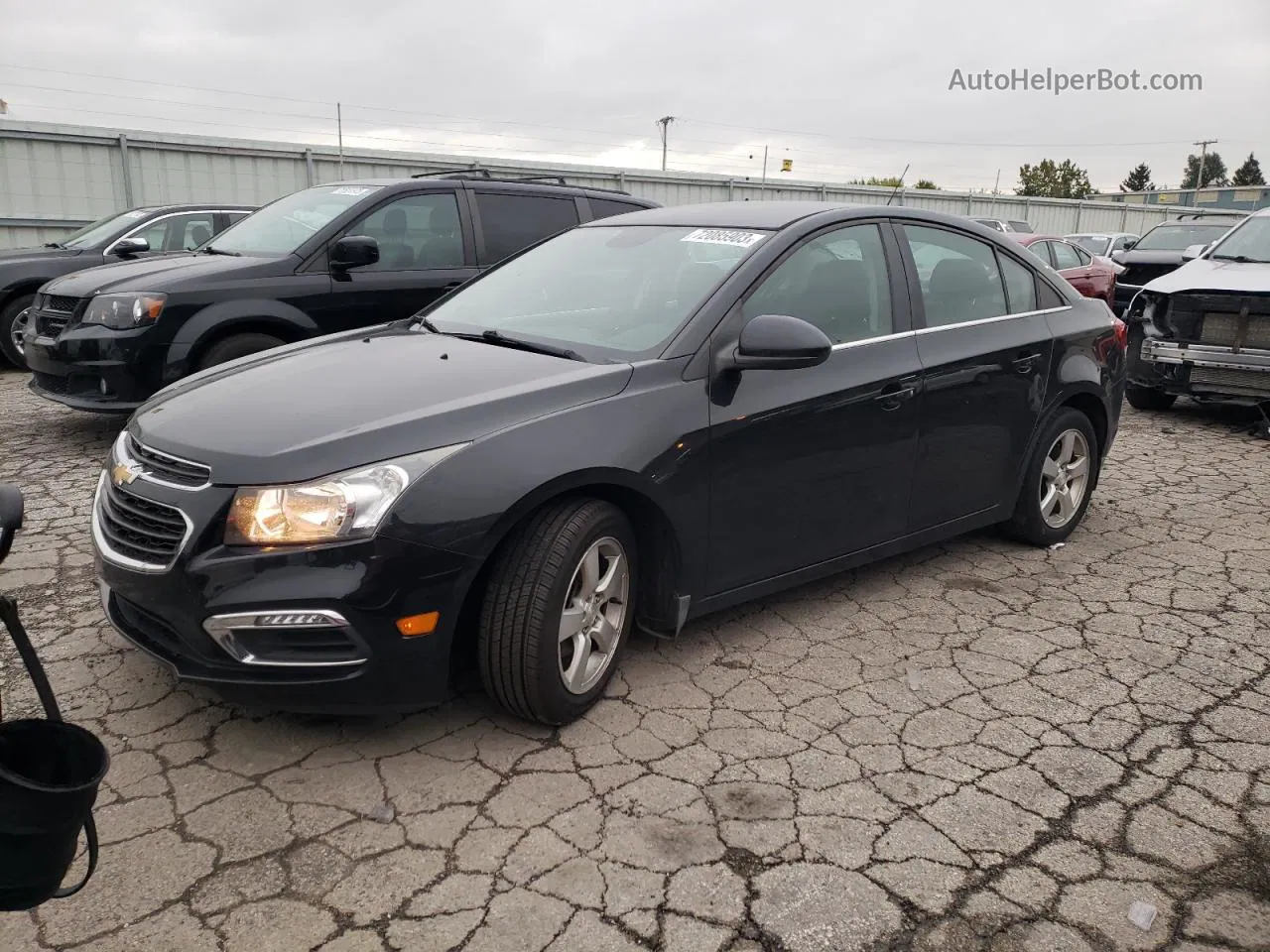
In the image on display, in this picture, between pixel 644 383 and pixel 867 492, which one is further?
pixel 867 492

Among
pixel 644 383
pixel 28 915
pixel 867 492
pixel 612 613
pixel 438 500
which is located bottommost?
pixel 28 915

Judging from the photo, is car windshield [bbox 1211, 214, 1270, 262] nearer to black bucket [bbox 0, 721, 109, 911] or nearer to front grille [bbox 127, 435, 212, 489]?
front grille [bbox 127, 435, 212, 489]

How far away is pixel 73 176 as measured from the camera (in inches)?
562

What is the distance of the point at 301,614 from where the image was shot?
8.76 feet

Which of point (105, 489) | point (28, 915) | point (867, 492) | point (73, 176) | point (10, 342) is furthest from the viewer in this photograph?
point (73, 176)

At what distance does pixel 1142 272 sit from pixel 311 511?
509 inches

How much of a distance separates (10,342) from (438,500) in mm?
8883

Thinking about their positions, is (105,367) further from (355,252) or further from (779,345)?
(779,345)

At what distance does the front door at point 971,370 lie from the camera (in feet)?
13.6

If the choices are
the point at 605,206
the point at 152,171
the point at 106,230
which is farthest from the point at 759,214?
the point at 152,171

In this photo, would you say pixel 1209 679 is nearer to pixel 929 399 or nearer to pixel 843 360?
pixel 929 399

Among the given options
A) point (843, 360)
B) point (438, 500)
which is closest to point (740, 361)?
point (843, 360)

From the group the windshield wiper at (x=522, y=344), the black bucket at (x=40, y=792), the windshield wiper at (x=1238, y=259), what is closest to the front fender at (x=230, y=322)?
the windshield wiper at (x=522, y=344)

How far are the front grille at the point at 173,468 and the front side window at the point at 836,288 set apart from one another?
6.11ft
